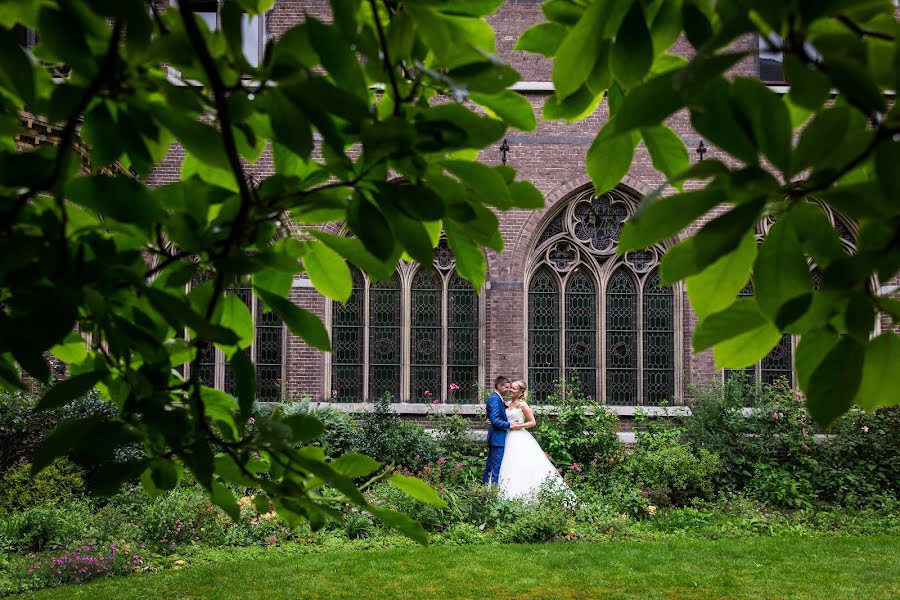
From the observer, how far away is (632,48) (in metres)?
0.75

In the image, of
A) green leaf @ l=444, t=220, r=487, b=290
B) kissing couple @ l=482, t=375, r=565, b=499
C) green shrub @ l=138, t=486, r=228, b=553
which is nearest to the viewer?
green leaf @ l=444, t=220, r=487, b=290

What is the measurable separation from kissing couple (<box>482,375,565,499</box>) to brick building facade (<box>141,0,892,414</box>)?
1.53 m

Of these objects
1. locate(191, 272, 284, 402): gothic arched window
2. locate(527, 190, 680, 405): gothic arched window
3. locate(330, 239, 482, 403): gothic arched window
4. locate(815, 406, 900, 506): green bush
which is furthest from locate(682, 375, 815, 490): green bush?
locate(191, 272, 284, 402): gothic arched window

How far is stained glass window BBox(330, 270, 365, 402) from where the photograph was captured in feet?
36.7

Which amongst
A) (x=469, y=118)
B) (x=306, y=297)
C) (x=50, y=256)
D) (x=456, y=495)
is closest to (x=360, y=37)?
(x=469, y=118)

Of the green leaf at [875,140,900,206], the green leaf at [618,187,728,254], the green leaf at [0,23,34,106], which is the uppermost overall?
the green leaf at [0,23,34,106]

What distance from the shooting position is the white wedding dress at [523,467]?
859cm

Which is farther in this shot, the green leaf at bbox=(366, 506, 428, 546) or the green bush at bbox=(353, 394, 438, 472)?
the green bush at bbox=(353, 394, 438, 472)

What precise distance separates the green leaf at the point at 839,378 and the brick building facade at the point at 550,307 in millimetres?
10339

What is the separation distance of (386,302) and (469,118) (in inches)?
417

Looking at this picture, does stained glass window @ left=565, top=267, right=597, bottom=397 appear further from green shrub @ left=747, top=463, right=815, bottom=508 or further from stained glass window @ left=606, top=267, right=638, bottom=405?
green shrub @ left=747, top=463, right=815, bottom=508

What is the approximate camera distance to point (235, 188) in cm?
93

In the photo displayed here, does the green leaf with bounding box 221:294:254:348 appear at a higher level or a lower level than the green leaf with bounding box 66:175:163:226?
lower

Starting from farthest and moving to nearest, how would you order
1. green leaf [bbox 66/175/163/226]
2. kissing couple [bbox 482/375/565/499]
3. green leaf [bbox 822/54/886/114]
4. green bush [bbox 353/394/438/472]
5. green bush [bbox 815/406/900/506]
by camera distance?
green bush [bbox 353/394/438/472], green bush [bbox 815/406/900/506], kissing couple [bbox 482/375/565/499], green leaf [bbox 66/175/163/226], green leaf [bbox 822/54/886/114]
